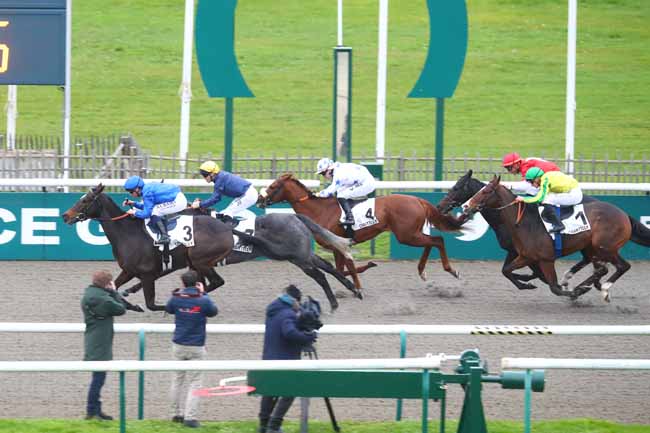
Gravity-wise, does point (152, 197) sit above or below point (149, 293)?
above

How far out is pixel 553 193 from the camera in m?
13.4

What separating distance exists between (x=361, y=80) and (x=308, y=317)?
2277 centimetres

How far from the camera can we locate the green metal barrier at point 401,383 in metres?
7.95

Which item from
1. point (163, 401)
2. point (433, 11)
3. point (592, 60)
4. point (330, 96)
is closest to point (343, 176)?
point (433, 11)

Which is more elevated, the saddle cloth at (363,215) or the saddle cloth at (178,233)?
the saddle cloth at (363,215)

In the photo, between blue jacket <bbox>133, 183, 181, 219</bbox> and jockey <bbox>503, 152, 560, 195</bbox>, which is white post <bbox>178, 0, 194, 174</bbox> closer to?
blue jacket <bbox>133, 183, 181, 219</bbox>

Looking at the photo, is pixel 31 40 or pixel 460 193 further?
pixel 31 40

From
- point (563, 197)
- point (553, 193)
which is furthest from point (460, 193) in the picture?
point (563, 197)

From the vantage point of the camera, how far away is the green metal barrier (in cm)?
795

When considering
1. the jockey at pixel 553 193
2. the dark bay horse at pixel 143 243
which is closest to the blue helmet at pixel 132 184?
the dark bay horse at pixel 143 243

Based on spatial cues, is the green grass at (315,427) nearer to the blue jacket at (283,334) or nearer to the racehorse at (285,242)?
the blue jacket at (283,334)

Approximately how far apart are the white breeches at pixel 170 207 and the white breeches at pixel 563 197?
13.2ft

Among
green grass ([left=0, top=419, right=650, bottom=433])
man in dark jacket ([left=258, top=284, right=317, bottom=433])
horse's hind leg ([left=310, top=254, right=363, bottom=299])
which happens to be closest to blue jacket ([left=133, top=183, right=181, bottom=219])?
horse's hind leg ([left=310, top=254, right=363, bottom=299])

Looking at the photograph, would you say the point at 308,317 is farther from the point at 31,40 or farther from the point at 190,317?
the point at 31,40
